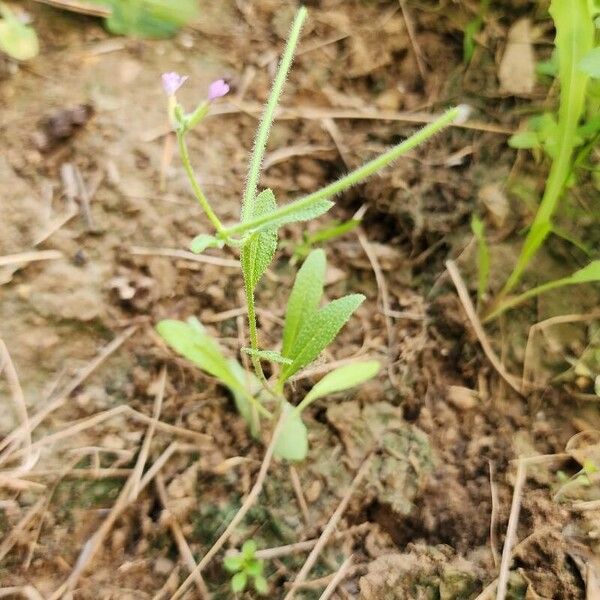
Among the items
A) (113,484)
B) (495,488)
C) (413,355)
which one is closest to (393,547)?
(495,488)

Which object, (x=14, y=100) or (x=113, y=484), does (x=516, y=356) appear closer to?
(x=113, y=484)

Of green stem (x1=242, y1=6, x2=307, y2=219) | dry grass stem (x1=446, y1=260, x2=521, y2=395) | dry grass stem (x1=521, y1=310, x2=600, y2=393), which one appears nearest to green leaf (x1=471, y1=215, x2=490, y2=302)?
dry grass stem (x1=446, y1=260, x2=521, y2=395)

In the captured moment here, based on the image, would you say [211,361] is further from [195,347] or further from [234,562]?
[234,562]

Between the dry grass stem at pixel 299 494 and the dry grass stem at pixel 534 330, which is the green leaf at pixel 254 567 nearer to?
the dry grass stem at pixel 299 494

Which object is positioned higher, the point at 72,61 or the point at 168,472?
the point at 72,61

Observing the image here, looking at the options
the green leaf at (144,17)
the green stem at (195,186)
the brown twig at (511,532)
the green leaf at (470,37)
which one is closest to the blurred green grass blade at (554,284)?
the brown twig at (511,532)

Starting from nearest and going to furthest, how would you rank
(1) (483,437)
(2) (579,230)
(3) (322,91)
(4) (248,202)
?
(4) (248,202) → (1) (483,437) → (2) (579,230) → (3) (322,91)

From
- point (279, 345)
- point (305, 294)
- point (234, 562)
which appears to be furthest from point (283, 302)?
point (234, 562)
